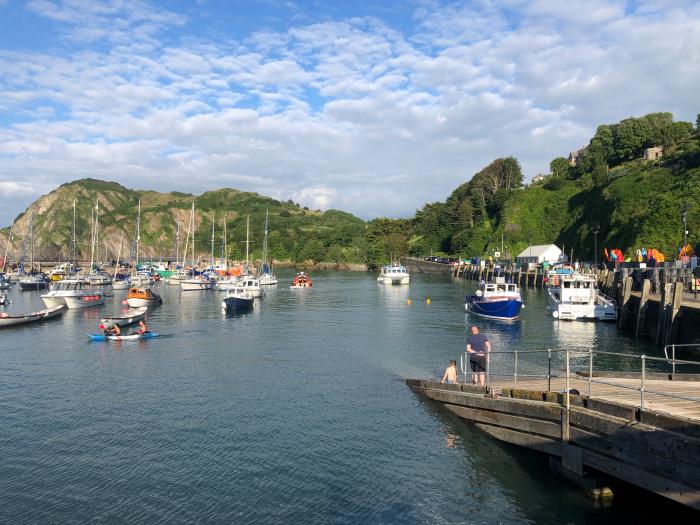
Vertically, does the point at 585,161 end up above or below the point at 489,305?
above

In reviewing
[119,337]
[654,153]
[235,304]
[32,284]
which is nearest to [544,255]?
[654,153]

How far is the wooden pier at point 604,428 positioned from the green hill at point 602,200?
79.4 meters

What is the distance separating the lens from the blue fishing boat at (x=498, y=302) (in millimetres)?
58388

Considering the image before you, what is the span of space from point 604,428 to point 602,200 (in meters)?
127

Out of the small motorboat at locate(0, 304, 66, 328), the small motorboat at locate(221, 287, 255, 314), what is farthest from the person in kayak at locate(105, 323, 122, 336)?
the small motorboat at locate(221, 287, 255, 314)

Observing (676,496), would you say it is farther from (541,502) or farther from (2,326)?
(2,326)

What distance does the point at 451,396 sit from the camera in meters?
25.0

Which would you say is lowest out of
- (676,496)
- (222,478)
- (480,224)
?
(222,478)

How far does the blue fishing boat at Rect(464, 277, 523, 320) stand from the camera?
192ft

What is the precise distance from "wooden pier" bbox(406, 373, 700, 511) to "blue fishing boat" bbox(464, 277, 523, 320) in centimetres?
3524

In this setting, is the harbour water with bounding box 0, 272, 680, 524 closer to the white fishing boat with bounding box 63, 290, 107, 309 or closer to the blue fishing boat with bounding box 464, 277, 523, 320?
the blue fishing boat with bounding box 464, 277, 523, 320

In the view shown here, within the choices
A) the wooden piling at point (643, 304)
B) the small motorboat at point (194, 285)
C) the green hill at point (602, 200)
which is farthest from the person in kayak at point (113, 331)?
the green hill at point (602, 200)

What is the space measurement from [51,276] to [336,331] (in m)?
100

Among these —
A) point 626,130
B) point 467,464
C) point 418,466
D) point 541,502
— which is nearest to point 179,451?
point 418,466
